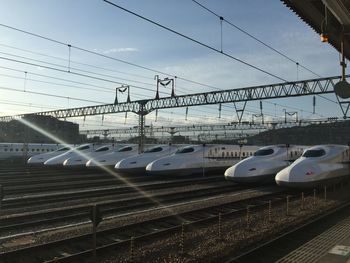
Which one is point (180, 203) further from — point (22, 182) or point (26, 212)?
point (22, 182)

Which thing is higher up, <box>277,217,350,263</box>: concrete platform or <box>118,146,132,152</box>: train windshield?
<box>118,146,132,152</box>: train windshield

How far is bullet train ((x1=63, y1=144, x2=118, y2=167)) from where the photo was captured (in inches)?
1393

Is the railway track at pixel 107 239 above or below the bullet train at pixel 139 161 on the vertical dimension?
below

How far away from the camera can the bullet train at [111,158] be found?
33.0 meters

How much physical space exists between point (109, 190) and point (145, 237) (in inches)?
423

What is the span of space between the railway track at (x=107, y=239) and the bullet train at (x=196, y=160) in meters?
11.9

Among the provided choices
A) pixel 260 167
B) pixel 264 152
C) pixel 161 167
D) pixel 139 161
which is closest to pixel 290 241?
pixel 260 167

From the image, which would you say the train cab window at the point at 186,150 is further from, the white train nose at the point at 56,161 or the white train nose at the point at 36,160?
the white train nose at the point at 36,160

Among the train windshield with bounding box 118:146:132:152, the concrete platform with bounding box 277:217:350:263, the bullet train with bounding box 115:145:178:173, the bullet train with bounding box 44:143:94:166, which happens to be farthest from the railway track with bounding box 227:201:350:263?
the bullet train with bounding box 44:143:94:166

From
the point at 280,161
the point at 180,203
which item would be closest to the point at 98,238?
the point at 180,203

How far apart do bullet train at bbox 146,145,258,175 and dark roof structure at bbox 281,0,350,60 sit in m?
15.0

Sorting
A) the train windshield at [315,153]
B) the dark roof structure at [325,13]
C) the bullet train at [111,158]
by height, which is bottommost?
the bullet train at [111,158]

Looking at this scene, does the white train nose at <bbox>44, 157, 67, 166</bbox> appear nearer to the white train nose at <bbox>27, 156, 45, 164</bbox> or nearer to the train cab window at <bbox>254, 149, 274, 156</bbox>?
the white train nose at <bbox>27, 156, 45, 164</bbox>

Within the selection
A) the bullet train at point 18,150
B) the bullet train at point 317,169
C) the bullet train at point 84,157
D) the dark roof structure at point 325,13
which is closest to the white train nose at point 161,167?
the bullet train at point 317,169
